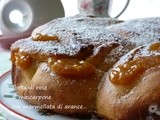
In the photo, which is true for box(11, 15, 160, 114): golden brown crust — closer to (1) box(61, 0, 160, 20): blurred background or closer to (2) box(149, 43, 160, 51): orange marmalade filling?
(2) box(149, 43, 160, 51): orange marmalade filling

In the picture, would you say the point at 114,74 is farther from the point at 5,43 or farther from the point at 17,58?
the point at 5,43

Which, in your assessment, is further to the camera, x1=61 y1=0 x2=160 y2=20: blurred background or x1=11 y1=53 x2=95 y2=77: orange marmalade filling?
x1=61 y1=0 x2=160 y2=20: blurred background

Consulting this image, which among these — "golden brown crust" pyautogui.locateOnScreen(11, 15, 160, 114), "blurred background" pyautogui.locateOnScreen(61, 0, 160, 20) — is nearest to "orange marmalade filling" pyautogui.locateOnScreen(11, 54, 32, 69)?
"golden brown crust" pyautogui.locateOnScreen(11, 15, 160, 114)

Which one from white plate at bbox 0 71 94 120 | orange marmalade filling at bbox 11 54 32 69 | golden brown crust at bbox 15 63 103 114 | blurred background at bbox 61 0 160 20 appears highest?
orange marmalade filling at bbox 11 54 32 69

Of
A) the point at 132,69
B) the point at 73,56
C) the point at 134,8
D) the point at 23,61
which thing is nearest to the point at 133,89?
the point at 132,69

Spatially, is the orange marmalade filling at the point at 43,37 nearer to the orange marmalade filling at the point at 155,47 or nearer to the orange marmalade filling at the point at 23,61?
the orange marmalade filling at the point at 23,61

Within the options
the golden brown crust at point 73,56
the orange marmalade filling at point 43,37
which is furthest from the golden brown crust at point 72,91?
the orange marmalade filling at point 43,37
